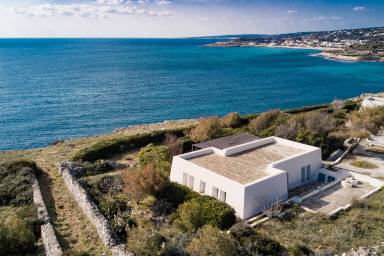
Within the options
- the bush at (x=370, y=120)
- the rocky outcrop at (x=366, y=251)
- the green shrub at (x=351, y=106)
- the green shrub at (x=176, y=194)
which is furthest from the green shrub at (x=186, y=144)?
the green shrub at (x=351, y=106)

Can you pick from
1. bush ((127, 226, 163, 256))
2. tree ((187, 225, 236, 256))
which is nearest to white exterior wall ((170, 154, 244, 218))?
tree ((187, 225, 236, 256))

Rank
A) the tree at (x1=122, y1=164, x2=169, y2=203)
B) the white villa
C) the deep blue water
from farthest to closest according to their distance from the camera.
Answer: the deep blue water
the tree at (x1=122, y1=164, x2=169, y2=203)
the white villa

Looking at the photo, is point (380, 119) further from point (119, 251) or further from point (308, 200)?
point (119, 251)

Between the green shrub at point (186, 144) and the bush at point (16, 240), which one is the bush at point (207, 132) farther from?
the bush at point (16, 240)

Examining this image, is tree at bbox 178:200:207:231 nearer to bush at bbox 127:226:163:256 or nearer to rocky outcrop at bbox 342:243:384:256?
bush at bbox 127:226:163:256

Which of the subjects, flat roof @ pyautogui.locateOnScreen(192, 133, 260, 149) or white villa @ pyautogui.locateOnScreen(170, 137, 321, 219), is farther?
flat roof @ pyautogui.locateOnScreen(192, 133, 260, 149)

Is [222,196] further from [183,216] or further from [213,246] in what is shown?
[213,246]
